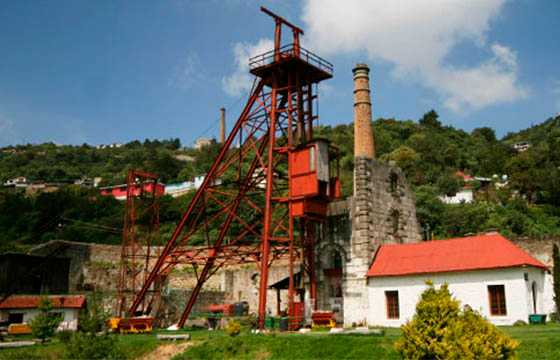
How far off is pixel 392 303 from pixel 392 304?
0.16 feet

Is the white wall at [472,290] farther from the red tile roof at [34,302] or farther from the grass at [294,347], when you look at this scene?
the red tile roof at [34,302]

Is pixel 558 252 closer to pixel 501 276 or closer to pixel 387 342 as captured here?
pixel 501 276

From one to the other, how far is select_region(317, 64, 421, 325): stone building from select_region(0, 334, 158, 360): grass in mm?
10721

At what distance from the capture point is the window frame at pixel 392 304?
90.0 ft

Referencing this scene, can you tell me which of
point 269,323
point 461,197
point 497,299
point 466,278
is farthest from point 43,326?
point 461,197

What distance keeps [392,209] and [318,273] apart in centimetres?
561

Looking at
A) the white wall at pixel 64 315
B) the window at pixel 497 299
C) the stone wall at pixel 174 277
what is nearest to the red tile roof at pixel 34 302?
the white wall at pixel 64 315

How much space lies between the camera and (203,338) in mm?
22891

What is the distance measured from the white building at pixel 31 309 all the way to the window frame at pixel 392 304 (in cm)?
1816

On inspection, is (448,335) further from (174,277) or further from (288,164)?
(174,277)

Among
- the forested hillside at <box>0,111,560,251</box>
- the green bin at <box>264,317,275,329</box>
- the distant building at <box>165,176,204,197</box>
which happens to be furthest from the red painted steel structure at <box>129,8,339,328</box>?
the distant building at <box>165,176,204,197</box>

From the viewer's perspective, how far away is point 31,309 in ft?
107

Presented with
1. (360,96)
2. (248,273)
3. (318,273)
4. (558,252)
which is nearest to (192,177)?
(248,273)

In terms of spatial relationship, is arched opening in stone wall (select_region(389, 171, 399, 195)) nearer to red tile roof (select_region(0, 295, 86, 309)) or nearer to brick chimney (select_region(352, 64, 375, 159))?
brick chimney (select_region(352, 64, 375, 159))
